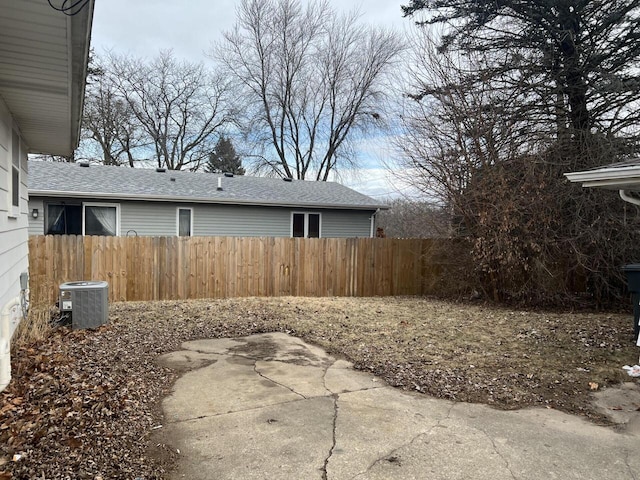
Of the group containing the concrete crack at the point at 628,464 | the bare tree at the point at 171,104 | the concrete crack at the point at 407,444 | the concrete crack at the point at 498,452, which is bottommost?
the concrete crack at the point at 628,464

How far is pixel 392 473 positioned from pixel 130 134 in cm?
2475

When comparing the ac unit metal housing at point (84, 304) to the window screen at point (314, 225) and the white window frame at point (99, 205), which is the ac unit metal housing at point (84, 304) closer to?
the white window frame at point (99, 205)

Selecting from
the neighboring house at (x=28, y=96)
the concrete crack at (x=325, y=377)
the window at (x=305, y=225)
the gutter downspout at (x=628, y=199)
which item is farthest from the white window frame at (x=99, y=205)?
the gutter downspout at (x=628, y=199)

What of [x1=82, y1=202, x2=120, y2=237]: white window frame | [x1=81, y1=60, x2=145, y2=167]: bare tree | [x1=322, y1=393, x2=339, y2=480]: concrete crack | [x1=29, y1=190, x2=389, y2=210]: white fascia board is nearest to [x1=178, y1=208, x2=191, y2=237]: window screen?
[x1=29, y1=190, x2=389, y2=210]: white fascia board

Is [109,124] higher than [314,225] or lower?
higher

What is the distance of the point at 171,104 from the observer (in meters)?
24.6

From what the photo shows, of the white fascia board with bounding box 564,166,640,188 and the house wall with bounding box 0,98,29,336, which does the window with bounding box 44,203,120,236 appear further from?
the white fascia board with bounding box 564,166,640,188

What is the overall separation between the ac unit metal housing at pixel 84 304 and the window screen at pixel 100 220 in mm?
6639

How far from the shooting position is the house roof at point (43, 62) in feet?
8.97

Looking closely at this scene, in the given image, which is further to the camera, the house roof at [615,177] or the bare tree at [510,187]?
the bare tree at [510,187]

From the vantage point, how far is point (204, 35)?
20703 mm

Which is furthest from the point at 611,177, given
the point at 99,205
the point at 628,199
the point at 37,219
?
the point at 37,219

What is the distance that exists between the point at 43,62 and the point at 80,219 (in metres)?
9.58

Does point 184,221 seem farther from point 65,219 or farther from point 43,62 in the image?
point 43,62
